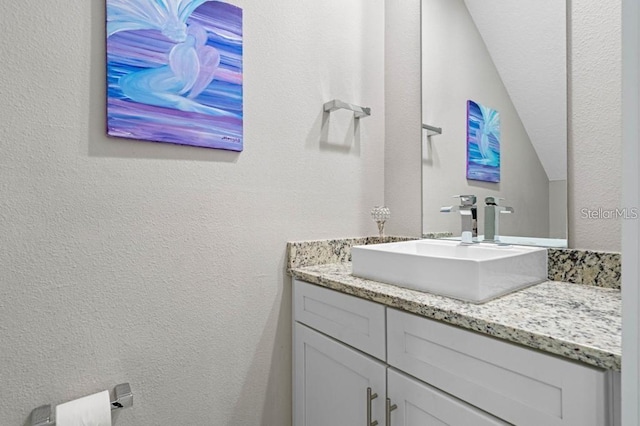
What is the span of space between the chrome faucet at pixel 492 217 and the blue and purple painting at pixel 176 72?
3.05ft

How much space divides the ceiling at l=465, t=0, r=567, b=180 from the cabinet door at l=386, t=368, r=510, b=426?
80 centimetres

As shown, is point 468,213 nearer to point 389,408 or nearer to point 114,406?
point 389,408

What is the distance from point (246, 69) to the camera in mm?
1235

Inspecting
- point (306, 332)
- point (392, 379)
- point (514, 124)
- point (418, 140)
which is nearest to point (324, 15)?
point (418, 140)

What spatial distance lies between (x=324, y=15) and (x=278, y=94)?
450 millimetres

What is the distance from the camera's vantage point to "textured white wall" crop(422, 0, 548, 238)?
4.01ft

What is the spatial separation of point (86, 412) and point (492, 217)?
55.1 inches

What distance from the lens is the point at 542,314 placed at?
2.46 ft

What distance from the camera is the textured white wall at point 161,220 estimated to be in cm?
88

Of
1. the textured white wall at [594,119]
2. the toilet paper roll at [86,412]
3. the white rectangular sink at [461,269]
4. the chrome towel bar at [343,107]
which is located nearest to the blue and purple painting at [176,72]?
the chrome towel bar at [343,107]

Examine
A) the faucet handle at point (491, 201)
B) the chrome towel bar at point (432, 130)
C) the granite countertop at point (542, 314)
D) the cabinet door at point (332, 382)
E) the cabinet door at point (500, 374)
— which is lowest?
the cabinet door at point (332, 382)

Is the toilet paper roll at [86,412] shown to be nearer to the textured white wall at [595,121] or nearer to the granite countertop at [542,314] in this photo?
the granite countertop at [542,314]

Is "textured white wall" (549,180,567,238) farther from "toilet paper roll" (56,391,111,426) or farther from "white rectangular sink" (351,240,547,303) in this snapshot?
"toilet paper roll" (56,391,111,426)

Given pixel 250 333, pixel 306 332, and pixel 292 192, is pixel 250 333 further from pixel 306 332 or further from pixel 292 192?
pixel 292 192
